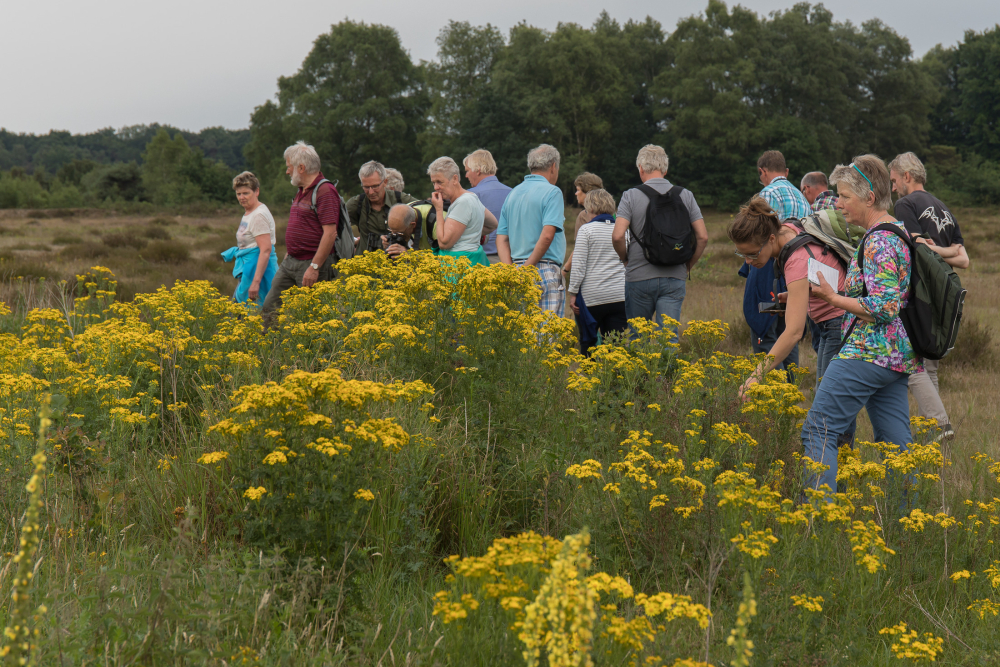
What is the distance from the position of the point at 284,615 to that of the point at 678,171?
5508 centimetres

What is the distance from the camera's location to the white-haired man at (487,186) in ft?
23.2

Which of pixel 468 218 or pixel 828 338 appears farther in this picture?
pixel 468 218

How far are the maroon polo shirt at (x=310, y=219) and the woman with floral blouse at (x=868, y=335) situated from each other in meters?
4.46

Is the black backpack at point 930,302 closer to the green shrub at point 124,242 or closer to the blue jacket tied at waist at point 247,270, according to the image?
the blue jacket tied at waist at point 247,270

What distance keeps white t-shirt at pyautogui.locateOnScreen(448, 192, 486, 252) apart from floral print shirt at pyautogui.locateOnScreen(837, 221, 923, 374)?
3374mm

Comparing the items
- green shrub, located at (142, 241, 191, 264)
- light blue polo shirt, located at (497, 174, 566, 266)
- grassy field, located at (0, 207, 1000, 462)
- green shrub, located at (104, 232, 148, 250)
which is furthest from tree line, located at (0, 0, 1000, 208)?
light blue polo shirt, located at (497, 174, 566, 266)

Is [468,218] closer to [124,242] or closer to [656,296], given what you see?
[656,296]

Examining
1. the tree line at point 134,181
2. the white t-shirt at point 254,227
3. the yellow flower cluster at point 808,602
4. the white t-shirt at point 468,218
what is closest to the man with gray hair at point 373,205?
the white t-shirt at point 254,227

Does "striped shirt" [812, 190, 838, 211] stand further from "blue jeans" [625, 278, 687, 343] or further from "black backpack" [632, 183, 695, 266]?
"blue jeans" [625, 278, 687, 343]

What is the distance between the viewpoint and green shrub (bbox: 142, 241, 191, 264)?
58.2 ft

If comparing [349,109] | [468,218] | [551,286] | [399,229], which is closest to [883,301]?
[551,286]

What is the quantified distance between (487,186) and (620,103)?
Result: 170ft

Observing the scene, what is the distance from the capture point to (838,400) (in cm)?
386

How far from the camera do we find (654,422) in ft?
13.6
